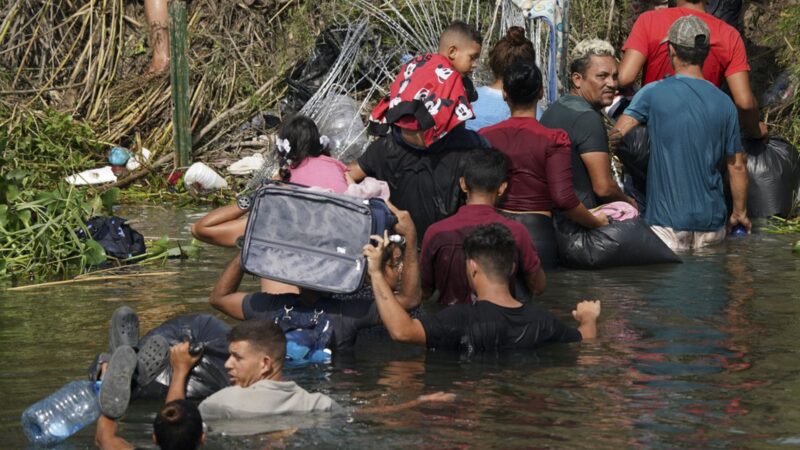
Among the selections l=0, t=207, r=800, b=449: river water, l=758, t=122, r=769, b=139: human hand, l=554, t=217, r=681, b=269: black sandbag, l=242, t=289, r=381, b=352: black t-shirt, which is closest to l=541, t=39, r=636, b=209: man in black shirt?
l=554, t=217, r=681, b=269: black sandbag

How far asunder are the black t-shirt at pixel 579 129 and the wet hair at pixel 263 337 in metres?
3.59

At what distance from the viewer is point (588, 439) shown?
577cm

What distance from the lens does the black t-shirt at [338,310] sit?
23.7 ft

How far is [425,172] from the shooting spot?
8234 mm

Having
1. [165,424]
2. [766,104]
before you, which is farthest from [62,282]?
[766,104]

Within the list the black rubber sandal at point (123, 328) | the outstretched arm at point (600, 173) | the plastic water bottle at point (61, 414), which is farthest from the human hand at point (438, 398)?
the outstretched arm at point (600, 173)

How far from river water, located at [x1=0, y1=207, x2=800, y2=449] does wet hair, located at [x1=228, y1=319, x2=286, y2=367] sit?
0.31 m

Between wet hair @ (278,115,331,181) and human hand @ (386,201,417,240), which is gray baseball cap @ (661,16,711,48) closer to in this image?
wet hair @ (278,115,331,181)

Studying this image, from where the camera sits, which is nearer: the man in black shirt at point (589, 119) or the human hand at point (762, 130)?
the man in black shirt at point (589, 119)

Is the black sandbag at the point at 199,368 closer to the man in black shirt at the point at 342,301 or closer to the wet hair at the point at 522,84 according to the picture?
the man in black shirt at the point at 342,301

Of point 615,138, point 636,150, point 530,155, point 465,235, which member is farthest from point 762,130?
point 465,235

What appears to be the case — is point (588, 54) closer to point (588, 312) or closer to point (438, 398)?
point (588, 312)

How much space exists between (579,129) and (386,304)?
300 cm

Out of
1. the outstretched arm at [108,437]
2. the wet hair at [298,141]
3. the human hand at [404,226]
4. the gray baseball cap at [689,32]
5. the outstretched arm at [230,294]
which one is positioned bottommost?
the outstretched arm at [108,437]
